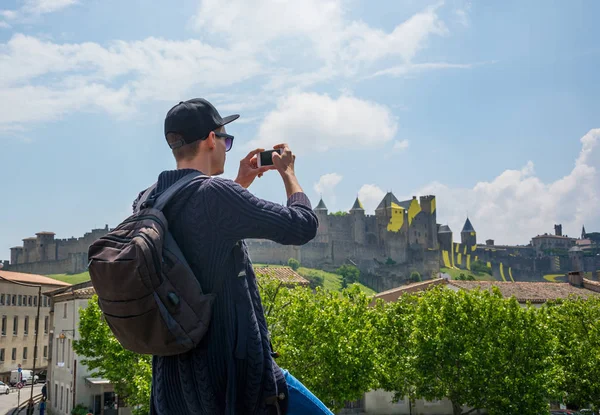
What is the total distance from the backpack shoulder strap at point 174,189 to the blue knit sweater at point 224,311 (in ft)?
0.09

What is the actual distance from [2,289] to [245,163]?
58073 mm

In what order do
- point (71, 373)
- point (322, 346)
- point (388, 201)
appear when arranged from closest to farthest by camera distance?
point (322, 346), point (71, 373), point (388, 201)

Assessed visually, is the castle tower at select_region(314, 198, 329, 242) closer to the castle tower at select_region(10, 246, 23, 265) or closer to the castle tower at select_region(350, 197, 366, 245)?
the castle tower at select_region(350, 197, 366, 245)

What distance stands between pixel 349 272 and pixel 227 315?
112341mm

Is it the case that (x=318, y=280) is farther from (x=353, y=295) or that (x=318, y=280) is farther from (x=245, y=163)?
(x=245, y=163)

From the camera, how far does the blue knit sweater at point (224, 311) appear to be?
2.33 metres

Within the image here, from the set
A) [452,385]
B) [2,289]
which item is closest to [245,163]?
[452,385]

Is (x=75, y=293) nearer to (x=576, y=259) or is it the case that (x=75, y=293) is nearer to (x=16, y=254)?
(x=16, y=254)

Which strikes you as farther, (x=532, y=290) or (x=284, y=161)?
(x=532, y=290)

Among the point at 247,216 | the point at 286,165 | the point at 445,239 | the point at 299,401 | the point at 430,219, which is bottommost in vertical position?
the point at 299,401

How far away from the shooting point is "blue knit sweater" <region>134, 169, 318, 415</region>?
2334mm

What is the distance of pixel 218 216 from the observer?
2400mm

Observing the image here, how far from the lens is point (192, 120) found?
2.62m

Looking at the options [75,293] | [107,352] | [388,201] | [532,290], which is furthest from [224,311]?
[388,201]
